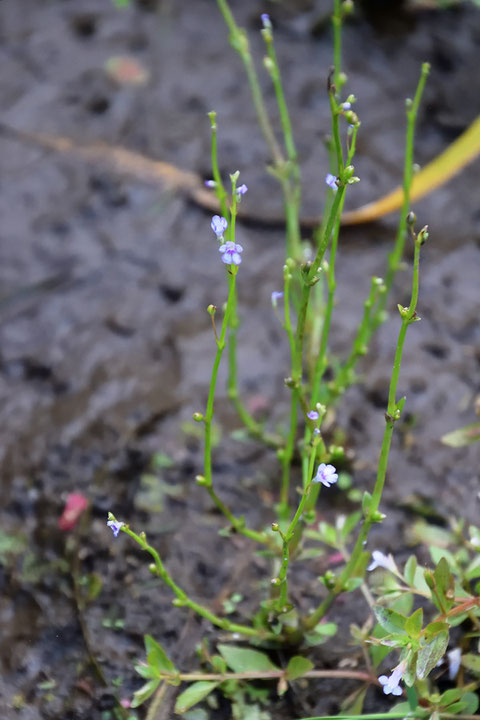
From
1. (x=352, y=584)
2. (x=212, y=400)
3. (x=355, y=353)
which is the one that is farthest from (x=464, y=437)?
(x=212, y=400)

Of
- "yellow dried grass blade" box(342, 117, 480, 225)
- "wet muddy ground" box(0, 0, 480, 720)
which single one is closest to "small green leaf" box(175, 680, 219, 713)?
"wet muddy ground" box(0, 0, 480, 720)

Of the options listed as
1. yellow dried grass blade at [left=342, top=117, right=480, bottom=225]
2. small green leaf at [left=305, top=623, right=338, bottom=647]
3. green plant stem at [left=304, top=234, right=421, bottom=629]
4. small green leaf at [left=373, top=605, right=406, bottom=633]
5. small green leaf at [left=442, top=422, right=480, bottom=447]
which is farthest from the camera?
yellow dried grass blade at [left=342, top=117, right=480, bottom=225]

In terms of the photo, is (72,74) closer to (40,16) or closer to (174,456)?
(40,16)

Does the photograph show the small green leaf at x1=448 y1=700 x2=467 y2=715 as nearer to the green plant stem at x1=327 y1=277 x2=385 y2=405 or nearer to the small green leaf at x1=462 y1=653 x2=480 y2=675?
the small green leaf at x1=462 y1=653 x2=480 y2=675

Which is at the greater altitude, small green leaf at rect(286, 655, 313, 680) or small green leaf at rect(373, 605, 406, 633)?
small green leaf at rect(373, 605, 406, 633)

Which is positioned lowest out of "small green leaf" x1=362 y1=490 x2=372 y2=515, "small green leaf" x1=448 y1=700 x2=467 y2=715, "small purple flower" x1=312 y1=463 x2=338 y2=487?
"small green leaf" x1=448 y1=700 x2=467 y2=715

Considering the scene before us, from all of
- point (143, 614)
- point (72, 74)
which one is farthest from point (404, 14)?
point (143, 614)

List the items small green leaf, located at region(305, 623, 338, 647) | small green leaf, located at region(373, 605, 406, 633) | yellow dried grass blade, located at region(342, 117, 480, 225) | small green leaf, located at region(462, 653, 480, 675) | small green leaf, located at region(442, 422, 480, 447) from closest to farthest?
small green leaf, located at region(373, 605, 406, 633), small green leaf, located at region(462, 653, 480, 675), small green leaf, located at region(305, 623, 338, 647), small green leaf, located at region(442, 422, 480, 447), yellow dried grass blade, located at region(342, 117, 480, 225)
